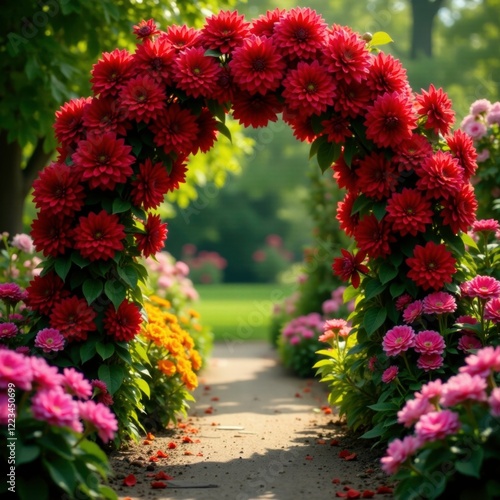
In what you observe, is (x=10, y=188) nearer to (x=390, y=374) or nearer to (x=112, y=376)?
(x=112, y=376)

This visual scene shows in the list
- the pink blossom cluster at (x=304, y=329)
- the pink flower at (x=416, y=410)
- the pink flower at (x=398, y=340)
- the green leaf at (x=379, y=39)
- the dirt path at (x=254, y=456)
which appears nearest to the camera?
the pink flower at (x=416, y=410)

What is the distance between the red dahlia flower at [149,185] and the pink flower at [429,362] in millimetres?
Answer: 1889

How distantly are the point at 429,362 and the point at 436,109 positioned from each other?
164cm

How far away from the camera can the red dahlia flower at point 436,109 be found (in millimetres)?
4711

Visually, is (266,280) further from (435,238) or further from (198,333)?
(435,238)

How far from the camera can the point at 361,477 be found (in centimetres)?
443

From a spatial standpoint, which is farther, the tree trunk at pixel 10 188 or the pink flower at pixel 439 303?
the tree trunk at pixel 10 188

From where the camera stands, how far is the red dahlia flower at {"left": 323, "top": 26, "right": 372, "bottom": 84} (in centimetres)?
455

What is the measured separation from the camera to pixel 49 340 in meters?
4.29

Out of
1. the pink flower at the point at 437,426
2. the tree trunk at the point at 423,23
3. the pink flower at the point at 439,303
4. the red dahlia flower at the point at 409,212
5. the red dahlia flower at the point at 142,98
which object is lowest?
the pink flower at the point at 437,426

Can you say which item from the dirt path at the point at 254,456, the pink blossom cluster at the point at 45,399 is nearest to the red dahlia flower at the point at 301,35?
the pink blossom cluster at the point at 45,399

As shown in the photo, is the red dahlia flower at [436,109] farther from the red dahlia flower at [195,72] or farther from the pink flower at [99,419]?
the pink flower at [99,419]

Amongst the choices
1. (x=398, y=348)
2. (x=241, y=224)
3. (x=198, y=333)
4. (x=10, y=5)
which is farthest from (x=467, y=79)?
(x=398, y=348)

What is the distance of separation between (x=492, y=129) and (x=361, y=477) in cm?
371
